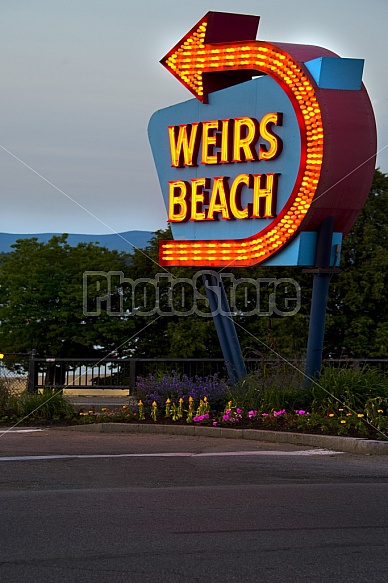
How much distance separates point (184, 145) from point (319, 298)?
4437mm

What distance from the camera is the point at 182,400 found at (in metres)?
17.5

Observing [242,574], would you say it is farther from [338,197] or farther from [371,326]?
[371,326]

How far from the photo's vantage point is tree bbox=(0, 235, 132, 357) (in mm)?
50969

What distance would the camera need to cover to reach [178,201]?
64.0 ft

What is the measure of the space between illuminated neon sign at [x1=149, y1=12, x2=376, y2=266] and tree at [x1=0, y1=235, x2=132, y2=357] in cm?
3134

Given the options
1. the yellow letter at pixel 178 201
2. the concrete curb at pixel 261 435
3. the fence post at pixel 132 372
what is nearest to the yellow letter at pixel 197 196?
the yellow letter at pixel 178 201

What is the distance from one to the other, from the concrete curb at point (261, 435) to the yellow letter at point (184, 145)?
5.40m

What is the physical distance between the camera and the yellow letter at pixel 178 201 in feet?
63.5

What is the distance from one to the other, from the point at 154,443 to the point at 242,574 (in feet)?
29.1

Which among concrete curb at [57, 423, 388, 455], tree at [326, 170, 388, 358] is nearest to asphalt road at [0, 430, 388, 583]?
concrete curb at [57, 423, 388, 455]

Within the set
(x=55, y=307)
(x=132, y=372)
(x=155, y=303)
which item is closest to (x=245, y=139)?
(x=132, y=372)

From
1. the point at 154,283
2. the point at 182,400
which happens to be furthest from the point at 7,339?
the point at 182,400

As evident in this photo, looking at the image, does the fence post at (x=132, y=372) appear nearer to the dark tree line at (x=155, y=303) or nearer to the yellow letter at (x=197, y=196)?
the yellow letter at (x=197, y=196)

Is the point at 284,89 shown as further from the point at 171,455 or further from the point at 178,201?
the point at 171,455
